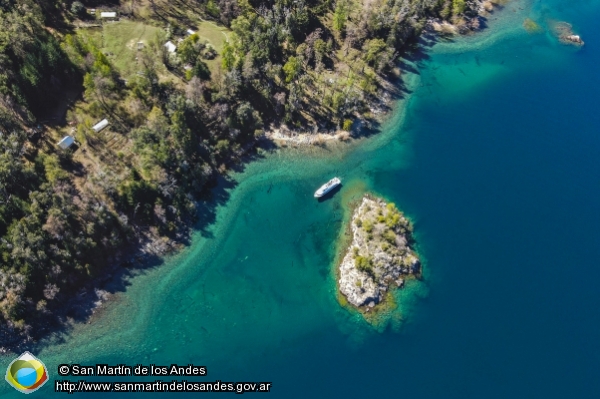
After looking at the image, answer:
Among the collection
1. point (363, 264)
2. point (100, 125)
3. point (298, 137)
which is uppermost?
point (100, 125)

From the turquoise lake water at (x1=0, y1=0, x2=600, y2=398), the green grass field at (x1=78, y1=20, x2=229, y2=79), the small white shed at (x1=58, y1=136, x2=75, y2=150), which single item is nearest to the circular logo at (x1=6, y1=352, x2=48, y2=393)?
the turquoise lake water at (x1=0, y1=0, x2=600, y2=398)

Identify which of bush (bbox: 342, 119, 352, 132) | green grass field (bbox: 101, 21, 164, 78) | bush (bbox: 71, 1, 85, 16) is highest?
bush (bbox: 71, 1, 85, 16)

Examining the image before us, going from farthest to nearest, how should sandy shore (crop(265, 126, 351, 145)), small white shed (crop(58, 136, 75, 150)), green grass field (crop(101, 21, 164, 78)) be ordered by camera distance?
sandy shore (crop(265, 126, 351, 145))
green grass field (crop(101, 21, 164, 78))
small white shed (crop(58, 136, 75, 150))

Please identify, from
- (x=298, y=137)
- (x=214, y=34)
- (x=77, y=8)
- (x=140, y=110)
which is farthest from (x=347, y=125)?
(x=77, y=8)

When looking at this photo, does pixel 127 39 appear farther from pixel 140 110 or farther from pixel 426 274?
pixel 426 274

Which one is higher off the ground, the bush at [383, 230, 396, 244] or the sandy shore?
the sandy shore

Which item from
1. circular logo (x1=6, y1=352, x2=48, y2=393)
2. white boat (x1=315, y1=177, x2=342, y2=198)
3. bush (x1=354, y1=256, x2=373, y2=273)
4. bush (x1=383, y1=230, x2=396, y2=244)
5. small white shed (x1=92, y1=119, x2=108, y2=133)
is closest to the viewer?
circular logo (x1=6, y1=352, x2=48, y2=393)

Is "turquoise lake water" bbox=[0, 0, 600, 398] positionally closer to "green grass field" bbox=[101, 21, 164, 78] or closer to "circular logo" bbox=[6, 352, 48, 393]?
"circular logo" bbox=[6, 352, 48, 393]
